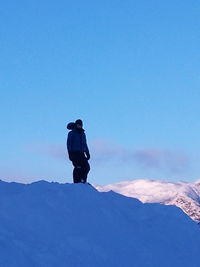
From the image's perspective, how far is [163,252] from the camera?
51.1ft

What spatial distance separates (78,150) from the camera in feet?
62.7

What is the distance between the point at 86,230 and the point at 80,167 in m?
4.06

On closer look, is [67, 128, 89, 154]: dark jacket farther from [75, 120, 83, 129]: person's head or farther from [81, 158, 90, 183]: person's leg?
[81, 158, 90, 183]: person's leg

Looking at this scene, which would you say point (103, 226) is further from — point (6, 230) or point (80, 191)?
point (6, 230)

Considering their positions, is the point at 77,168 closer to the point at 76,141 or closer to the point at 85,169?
the point at 85,169

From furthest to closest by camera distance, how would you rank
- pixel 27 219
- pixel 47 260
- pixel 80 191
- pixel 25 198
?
pixel 80 191 < pixel 25 198 < pixel 27 219 < pixel 47 260

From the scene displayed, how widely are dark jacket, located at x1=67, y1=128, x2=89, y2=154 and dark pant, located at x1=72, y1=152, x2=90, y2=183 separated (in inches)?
7.1

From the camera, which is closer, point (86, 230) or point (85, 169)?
point (86, 230)

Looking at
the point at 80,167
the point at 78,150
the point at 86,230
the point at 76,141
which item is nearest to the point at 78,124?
the point at 76,141

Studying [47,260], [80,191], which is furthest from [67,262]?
[80,191]

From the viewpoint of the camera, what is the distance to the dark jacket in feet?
62.8

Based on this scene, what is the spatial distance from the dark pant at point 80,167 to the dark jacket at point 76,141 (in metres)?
0.18

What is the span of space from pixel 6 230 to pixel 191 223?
6457mm

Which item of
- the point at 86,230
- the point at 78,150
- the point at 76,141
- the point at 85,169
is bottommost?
the point at 86,230
